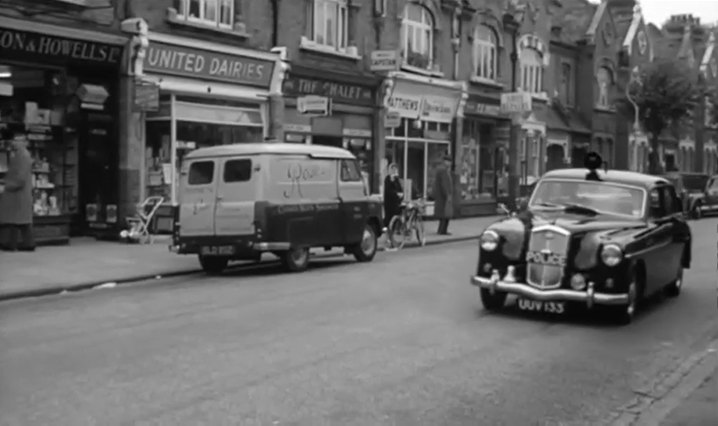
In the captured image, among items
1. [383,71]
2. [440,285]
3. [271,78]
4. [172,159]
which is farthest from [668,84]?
[440,285]

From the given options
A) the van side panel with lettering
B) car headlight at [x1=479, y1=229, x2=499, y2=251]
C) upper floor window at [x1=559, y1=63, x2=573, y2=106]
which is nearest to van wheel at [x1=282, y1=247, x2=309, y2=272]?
the van side panel with lettering

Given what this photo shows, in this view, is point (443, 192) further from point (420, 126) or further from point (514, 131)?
point (514, 131)

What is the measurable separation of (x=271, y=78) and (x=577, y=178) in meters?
13.2

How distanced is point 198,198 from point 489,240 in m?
6.33

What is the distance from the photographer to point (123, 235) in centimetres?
2003

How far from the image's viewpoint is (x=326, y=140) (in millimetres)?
27266

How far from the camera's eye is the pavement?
13828 mm

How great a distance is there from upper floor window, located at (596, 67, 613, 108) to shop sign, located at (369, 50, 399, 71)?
19.6 metres

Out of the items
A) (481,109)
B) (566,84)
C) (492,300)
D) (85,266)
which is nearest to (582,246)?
(492,300)

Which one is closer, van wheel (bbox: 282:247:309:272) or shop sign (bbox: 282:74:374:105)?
van wheel (bbox: 282:247:309:272)

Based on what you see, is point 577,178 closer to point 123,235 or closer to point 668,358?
point 668,358

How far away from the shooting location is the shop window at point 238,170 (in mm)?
15727

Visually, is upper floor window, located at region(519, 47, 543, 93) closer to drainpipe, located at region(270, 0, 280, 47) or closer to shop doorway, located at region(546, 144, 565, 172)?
shop doorway, located at region(546, 144, 565, 172)

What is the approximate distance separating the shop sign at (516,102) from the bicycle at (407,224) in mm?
12250
